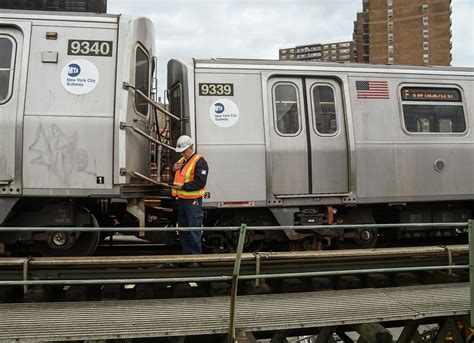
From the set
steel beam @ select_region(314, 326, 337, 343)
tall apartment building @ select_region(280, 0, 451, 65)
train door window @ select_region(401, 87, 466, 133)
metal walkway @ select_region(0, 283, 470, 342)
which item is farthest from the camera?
tall apartment building @ select_region(280, 0, 451, 65)

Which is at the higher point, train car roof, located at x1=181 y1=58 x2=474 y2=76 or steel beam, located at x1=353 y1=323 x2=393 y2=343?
train car roof, located at x1=181 y1=58 x2=474 y2=76

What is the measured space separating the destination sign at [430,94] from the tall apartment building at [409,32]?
84.3m

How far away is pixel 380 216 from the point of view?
787 centimetres

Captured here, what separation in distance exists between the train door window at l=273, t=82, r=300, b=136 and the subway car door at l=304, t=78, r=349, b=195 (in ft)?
0.66

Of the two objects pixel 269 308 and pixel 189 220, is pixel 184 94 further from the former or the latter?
pixel 269 308

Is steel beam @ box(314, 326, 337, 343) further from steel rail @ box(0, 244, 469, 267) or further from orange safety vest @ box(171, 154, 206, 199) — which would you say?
orange safety vest @ box(171, 154, 206, 199)

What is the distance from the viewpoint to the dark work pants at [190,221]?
5840 mm

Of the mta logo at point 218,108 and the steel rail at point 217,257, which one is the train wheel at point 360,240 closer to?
the steel rail at point 217,257

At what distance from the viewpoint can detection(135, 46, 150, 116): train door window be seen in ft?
20.9

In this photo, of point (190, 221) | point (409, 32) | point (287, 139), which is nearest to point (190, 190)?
point (190, 221)

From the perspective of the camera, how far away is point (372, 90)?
23.6 ft

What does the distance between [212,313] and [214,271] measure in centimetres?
110

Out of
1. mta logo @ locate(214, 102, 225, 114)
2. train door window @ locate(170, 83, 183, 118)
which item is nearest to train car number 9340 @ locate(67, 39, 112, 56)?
train door window @ locate(170, 83, 183, 118)

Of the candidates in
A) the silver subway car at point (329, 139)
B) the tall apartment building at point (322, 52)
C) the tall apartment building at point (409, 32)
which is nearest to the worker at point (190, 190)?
the silver subway car at point (329, 139)
